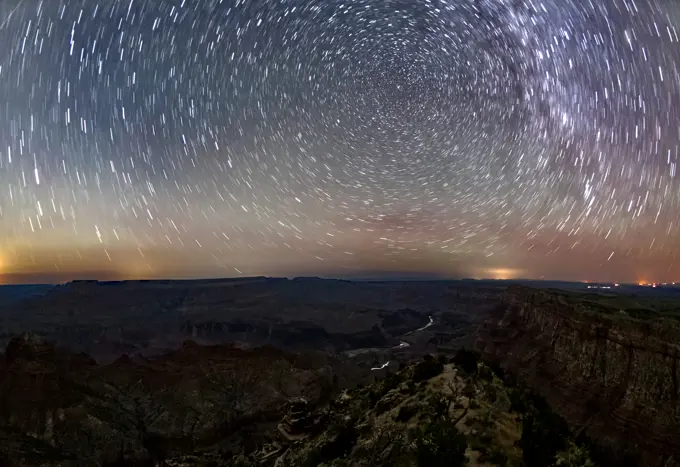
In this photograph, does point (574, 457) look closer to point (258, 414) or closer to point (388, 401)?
point (388, 401)

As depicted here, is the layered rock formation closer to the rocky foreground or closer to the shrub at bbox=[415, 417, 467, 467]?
the rocky foreground

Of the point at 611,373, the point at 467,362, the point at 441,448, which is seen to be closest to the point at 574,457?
the point at 441,448

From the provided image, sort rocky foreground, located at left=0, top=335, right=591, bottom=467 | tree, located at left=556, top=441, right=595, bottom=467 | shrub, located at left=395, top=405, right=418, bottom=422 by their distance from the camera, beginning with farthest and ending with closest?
shrub, located at left=395, top=405, right=418, bottom=422 < rocky foreground, located at left=0, top=335, right=591, bottom=467 < tree, located at left=556, top=441, right=595, bottom=467

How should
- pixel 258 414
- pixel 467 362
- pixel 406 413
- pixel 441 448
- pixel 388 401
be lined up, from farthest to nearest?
pixel 258 414, pixel 467 362, pixel 388 401, pixel 406 413, pixel 441 448

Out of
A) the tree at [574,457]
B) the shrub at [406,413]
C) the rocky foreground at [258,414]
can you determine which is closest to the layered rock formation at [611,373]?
the tree at [574,457]

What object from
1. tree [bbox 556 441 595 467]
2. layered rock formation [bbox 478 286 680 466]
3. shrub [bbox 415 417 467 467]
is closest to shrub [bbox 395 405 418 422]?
shrub [bbox 415 417 467 467]

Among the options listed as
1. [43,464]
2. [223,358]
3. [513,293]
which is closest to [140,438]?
[43,464]

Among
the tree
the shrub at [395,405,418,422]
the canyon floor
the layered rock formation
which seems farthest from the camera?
the layered rock formation

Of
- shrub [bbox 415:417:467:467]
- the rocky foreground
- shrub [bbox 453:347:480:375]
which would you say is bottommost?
the rocky foreground

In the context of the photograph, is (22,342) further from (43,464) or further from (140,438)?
(43,464)
